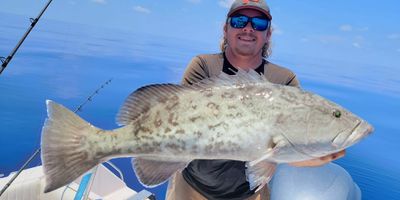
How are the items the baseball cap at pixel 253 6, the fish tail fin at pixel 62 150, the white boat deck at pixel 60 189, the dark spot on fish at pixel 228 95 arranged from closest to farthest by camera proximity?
the fish tail fin at pixel 62 150
the dark spot on fish at pixel 228 95
the baseball cap at pixel 253 6
the white boat deck at pixel 60 189

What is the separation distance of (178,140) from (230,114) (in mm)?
284

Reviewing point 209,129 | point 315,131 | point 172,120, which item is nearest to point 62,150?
point 172,120

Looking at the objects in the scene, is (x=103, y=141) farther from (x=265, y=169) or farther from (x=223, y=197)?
(x=223, y=197)

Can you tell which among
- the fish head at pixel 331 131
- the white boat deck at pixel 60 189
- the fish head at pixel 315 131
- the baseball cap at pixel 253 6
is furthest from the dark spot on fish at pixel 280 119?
the white boat deck at pixel 60 189

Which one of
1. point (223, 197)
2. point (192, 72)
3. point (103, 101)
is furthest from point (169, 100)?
point (103, 101)

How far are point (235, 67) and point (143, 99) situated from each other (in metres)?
1.01

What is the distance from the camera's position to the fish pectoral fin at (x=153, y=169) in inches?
79.2

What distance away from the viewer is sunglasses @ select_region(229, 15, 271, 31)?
273 centimetres

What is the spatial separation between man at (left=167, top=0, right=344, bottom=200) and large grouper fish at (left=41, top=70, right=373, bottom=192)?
0.74 metres

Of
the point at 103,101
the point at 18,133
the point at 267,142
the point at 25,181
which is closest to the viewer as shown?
the point at 267,142

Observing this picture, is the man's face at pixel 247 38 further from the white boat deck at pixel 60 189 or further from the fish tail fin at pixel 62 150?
the white boat deck at pixel 60 189

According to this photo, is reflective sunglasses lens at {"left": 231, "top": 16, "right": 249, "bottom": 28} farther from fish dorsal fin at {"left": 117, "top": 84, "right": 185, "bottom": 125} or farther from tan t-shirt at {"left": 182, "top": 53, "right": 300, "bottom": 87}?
fish dorsal fin at {"left": 117, "top": 84, "right": 185, "bottom": 125}

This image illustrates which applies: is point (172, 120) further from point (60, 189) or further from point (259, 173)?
point (60, 189)

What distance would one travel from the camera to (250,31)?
2.73 meters
